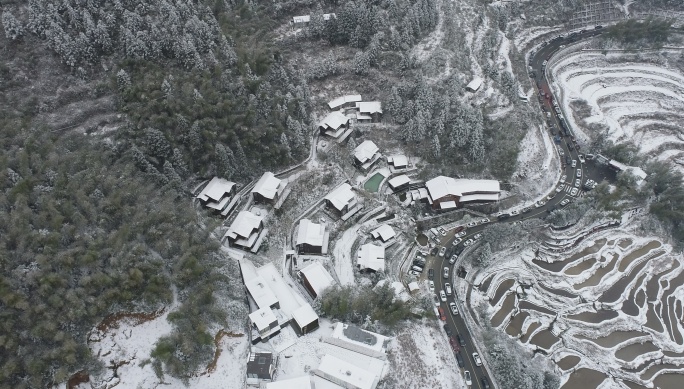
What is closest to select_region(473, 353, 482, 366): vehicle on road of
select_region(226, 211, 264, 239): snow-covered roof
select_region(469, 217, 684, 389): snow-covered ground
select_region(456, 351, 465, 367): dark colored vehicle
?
select_region(456, 351, 465, 367): dark colored vehicle

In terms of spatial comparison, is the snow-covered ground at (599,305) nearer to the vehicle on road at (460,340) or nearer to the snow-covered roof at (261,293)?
the vehicle on road at (460,340)

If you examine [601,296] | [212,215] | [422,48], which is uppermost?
[422,48]

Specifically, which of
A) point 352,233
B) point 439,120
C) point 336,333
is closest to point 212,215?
point 352,233

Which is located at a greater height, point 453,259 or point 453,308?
point 453,259

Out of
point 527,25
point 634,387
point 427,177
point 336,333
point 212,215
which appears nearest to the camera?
point 336,333

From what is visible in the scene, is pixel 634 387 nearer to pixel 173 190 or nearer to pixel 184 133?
pixel 173 190

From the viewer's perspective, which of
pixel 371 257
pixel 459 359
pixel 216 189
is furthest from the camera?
pixel 216 189

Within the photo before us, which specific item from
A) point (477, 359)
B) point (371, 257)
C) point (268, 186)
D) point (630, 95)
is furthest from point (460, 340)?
point (630, 95)

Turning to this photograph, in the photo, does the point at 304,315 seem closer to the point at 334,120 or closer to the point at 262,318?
the point at 262,318
